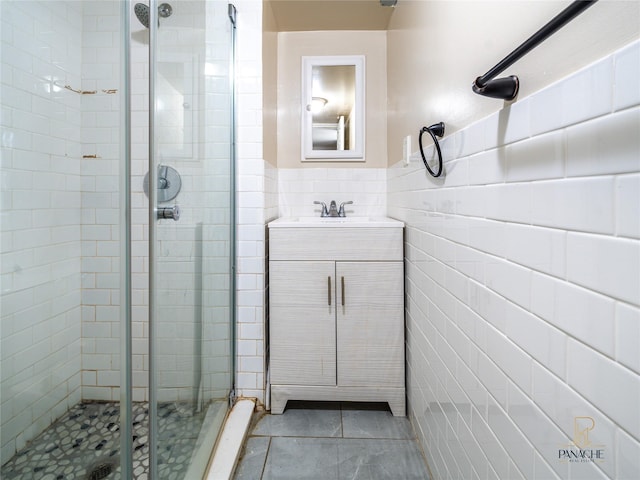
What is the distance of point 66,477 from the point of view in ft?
2.10

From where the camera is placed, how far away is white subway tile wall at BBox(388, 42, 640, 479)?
445mm

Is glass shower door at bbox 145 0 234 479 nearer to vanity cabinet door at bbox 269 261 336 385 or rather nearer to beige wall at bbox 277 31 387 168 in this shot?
vanity cabinet door at bbox 269 261 336 385

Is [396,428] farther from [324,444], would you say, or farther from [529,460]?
[529,460]

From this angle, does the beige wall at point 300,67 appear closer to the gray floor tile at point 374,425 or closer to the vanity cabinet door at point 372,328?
the vanity cabinet door at point 372,328

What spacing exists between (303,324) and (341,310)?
0.20 m

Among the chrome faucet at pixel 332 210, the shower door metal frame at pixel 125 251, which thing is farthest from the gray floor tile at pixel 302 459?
the chrome faucet at pixel 332 210

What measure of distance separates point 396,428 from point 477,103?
1.43m

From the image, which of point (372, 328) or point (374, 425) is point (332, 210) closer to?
point (372, 328)

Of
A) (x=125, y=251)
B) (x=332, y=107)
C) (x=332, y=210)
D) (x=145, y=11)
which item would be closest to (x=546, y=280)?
(x=125, y=251)

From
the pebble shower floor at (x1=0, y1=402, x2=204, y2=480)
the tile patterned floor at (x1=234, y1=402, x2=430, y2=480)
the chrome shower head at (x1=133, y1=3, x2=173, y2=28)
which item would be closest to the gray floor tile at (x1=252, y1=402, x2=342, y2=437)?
the tile patterned floor at (x1=234, y1=402, x2=430, y2=480)

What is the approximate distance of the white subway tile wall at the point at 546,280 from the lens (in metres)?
0.45

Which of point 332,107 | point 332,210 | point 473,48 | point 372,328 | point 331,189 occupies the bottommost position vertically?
point 372,328

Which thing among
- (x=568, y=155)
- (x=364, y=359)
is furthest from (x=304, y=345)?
(x=568, y=155)

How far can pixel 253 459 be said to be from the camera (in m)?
1.43
